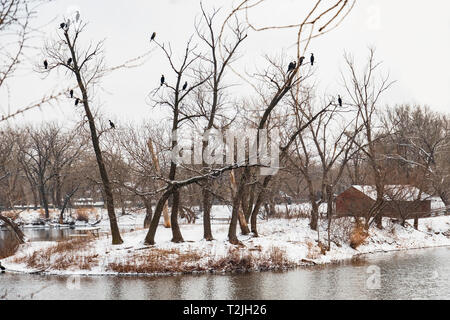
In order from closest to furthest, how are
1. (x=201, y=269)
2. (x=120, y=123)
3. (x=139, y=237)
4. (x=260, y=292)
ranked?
(x=260, y=292) < (x=201, y=269) < (x=139, y=237) < (x=120, y=123)

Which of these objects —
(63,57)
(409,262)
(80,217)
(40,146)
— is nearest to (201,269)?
(409,262)

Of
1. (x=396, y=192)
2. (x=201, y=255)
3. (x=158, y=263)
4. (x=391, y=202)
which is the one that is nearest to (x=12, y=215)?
(x=158, y=263)

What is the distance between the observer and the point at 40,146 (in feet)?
193

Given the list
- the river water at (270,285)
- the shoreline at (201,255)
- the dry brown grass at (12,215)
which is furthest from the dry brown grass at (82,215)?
the river water at (270,285)

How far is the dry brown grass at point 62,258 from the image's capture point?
19891 millimetres

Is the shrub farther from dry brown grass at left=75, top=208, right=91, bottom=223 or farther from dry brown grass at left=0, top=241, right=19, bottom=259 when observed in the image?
dry brown grass at left=0, top=241, right=19, bottom=259

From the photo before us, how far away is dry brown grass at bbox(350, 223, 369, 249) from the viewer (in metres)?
25.1

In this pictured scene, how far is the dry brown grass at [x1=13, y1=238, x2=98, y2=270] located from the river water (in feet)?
4.34

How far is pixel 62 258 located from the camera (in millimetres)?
20344

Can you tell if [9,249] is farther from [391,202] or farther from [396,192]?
[396,192]

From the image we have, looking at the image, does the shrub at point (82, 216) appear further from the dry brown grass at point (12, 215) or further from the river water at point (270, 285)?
the river water at point (270, 285)

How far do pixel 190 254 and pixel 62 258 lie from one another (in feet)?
18.2
